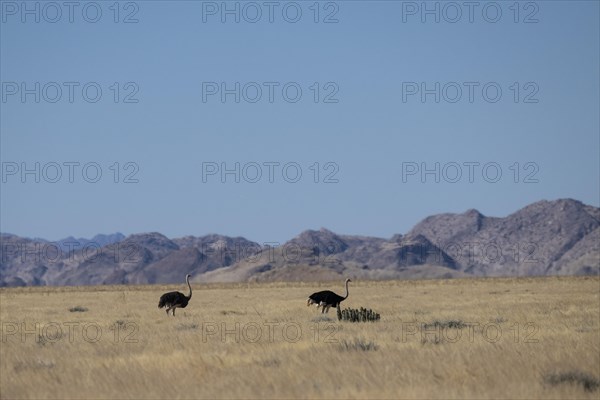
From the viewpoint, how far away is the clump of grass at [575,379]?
1072cm

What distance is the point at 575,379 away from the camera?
10.9 metres

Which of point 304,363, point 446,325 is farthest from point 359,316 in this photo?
point 304,363

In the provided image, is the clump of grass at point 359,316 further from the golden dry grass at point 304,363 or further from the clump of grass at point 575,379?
the clump of grass at point 575,379

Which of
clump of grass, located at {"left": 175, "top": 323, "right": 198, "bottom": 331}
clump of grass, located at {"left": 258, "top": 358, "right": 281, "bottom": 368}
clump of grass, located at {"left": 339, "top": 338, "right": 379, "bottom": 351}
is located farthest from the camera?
clump of grass, located at {"left": 175, "top": 323, "right": 198, "bottom": 331}

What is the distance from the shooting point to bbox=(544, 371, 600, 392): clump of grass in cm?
1072

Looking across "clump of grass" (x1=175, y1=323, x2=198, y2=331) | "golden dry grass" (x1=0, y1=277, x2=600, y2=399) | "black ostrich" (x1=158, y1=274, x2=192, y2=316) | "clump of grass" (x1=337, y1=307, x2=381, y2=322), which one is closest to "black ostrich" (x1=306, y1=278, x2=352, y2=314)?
"black ostrich" (x1=158, y1=274, x2=192, y2=316)

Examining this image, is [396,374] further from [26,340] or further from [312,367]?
[26,340]

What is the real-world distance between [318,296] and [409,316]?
4259 mm
